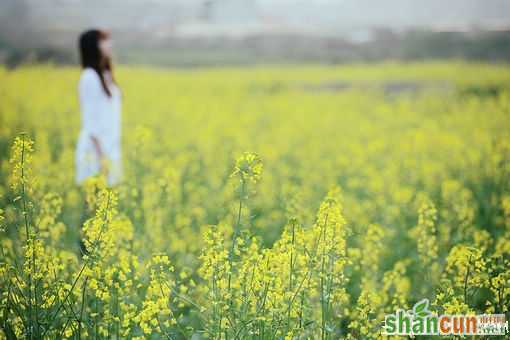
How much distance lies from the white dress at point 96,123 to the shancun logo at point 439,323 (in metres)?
2.68

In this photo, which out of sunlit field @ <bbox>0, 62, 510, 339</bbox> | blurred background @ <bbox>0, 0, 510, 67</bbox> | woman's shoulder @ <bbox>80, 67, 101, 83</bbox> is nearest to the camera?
sunlit field @ <bbox>0, 62, 510, 339</bbox>

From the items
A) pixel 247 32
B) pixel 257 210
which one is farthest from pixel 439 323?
pixel 247 32

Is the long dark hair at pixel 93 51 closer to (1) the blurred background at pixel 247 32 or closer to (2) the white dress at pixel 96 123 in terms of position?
(2) the white dress at pixel 96 123

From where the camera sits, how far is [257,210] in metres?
5.32

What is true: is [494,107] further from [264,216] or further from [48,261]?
[48,261]

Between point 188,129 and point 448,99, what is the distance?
7.03m

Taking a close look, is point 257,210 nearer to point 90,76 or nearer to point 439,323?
point 90,76

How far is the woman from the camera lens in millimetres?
4297

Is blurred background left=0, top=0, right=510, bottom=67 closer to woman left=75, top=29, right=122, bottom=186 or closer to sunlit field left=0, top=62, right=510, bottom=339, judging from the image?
sunlit field left=0, top=62, right=510, bottom=339

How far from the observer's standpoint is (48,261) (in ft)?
8.18

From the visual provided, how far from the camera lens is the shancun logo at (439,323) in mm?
2355

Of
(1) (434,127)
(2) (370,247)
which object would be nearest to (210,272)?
(2) (370,247)

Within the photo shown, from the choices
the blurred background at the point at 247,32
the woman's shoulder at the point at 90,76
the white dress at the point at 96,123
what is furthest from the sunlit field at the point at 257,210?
the blurred background at the point at 247,32

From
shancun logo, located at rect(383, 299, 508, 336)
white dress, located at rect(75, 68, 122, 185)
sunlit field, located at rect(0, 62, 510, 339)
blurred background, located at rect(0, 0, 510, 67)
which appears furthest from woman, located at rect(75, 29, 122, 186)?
blurred background, located at rect(0, 0, 510, 67)
